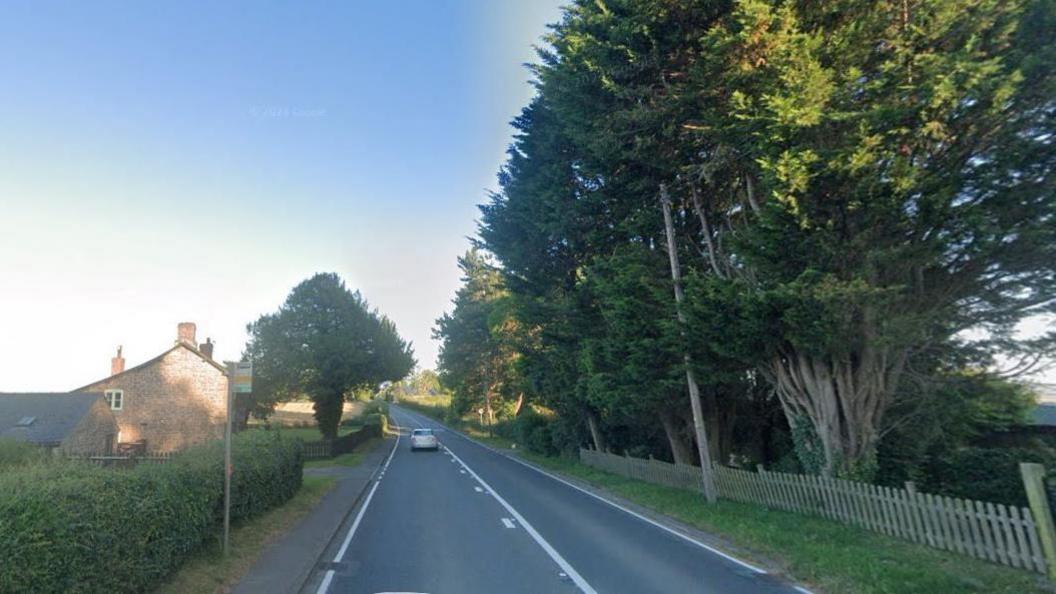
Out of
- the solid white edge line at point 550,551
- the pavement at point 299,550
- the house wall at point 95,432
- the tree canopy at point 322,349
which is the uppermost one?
the tree canopy at point 322,349

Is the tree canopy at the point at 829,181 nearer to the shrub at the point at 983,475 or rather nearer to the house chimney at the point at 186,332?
the shrub at the point at 983,475

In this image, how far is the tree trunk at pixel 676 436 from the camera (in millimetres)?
21219

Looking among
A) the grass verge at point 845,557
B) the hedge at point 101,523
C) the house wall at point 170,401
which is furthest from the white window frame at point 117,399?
the grass verge at point 845,557

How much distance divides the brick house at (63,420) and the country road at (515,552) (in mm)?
22461

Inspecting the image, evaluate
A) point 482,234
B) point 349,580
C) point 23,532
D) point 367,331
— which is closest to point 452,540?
point 349,580

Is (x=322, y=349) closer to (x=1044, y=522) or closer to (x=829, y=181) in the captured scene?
(x=829, y=181)

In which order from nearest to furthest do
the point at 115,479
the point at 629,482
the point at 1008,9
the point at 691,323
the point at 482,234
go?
the point at 115,479 → the point at 1008,9 → the point at 691,323 → the point at 629,482 → the point at 482,234

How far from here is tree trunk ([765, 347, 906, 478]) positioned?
13086 millimetres

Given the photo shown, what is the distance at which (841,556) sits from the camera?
30.2 ft

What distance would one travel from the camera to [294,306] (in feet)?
157

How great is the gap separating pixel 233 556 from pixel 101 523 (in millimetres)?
4375

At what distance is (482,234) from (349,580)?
69.9 ft

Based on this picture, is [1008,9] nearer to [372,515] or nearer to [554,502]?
[554,502]

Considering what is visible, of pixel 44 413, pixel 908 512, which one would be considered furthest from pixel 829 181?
pixel 44 413
